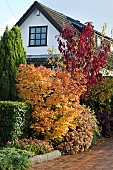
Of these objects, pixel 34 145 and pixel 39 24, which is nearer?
pixel 34 145

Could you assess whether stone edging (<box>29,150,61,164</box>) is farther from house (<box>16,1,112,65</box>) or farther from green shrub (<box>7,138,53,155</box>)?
house (<box>16,1,112,65</box>)

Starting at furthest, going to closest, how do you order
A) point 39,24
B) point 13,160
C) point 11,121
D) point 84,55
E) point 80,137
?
1. point 39,24
2. point 84,55
3. point 80,137
4. point 11,121
5. point 13,160

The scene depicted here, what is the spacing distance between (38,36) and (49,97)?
16.7 meters

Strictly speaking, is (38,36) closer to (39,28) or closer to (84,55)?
(39,28)

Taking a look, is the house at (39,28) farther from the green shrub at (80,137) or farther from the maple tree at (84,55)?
the green shrub at (80,137)

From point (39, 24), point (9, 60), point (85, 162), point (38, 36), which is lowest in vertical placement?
point (85, 162)

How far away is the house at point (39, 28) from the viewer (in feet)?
85.0

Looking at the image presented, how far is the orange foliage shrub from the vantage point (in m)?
10.3

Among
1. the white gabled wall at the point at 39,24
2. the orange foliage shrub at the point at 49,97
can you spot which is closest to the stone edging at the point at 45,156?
the orange foliage shrub at the point at 49,97

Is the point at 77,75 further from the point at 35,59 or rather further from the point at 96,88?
the point at 35,59

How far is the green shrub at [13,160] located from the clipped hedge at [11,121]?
1.61 metres

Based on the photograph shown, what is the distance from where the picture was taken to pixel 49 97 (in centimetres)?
1041

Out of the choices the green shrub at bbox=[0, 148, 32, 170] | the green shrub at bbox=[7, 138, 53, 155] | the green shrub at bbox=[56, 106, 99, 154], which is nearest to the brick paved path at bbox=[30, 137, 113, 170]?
the green shrub at bbox=[56, 106, 99, 154]

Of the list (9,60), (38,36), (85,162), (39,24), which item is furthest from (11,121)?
(39,24)
